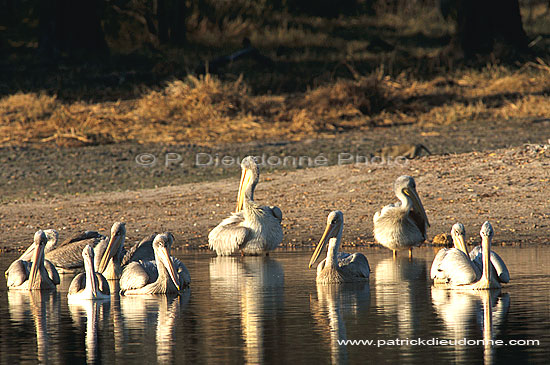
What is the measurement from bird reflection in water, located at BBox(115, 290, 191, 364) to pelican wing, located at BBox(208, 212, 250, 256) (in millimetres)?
2417

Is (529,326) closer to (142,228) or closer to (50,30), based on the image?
(142,228)

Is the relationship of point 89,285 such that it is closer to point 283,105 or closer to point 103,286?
point 103,286

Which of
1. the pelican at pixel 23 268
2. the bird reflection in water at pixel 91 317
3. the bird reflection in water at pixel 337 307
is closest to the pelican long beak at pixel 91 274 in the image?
the bird reflection in water at pixel 91 317

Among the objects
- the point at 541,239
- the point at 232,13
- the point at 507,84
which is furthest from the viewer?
the point at 232,13

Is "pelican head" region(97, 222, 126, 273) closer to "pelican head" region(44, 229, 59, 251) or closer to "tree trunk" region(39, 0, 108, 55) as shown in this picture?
"pelican head" region(44, 229, 59, 251)

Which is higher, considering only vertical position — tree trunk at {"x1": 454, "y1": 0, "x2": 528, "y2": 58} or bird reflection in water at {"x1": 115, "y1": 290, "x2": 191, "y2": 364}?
tree trunk at {"x1": 454, "y1": 0, "x2": 528, "y2": 58}

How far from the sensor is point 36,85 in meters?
25.8

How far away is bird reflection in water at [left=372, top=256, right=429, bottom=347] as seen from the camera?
7906 millimetres

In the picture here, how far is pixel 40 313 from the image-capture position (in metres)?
8.88

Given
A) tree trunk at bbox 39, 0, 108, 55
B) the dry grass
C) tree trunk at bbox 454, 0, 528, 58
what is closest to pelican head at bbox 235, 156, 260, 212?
the dry grass

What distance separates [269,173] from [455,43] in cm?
1066

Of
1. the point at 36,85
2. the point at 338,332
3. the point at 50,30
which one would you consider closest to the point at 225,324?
the point at 338,332

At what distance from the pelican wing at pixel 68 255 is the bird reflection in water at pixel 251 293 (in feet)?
4.57

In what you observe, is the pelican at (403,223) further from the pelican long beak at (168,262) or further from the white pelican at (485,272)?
the pelican long beak at (168,262)
